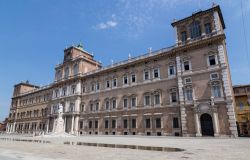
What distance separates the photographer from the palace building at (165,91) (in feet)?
82.3

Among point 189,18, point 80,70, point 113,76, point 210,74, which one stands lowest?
point 210,74

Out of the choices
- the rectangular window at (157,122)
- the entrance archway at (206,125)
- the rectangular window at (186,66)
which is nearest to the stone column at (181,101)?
the rectangular window at (186,66)

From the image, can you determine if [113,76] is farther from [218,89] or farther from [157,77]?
[218,89]

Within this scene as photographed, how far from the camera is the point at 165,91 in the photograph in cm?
2995

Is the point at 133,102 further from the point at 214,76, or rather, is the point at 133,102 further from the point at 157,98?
the point at 214,76

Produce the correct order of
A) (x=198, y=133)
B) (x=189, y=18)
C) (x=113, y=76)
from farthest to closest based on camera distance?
(x=113, y=76), (x=189, y=18), (x=198, y=133)

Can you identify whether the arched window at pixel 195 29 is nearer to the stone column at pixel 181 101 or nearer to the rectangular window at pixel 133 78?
the stone column at pixel 181 101

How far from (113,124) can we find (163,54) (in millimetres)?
16020

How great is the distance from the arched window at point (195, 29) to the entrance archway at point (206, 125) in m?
12.3

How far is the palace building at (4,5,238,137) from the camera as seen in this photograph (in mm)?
25094

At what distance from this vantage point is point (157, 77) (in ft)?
104

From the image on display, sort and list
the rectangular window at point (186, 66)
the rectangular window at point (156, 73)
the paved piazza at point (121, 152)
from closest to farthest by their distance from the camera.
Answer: the paved piazza at point (121, 152) < the rectangular window at point (186, 66) < the rectangular window at point (156, 73)

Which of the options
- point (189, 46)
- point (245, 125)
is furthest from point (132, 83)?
point (245, 125)

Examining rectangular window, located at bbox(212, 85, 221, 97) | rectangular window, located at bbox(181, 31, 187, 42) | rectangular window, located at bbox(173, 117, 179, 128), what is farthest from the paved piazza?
rectangular window, located at bbox(181, 31, 187, 42)
